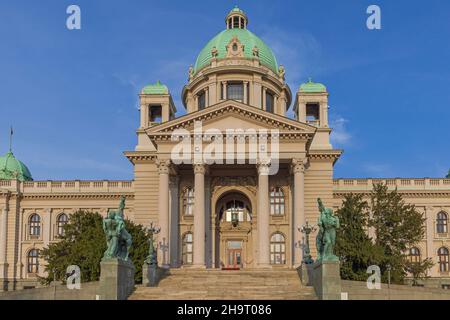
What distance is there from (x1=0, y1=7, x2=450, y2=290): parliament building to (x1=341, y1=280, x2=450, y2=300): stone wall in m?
16.0

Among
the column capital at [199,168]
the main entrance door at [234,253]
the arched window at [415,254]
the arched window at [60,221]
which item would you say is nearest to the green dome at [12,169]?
the arched window at [60,221]

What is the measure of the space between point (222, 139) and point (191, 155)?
9.86 feet

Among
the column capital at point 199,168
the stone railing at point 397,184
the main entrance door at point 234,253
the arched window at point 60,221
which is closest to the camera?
the column capital at point 199,168

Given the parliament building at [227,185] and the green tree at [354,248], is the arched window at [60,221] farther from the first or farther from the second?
the green tree at [354,248]

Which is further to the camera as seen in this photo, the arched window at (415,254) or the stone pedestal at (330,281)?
the arched window at (415,254)

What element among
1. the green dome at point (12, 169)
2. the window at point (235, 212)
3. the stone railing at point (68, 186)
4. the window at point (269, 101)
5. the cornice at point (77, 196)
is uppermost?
the window at point (269, 101)

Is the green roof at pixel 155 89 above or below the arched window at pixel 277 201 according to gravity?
above

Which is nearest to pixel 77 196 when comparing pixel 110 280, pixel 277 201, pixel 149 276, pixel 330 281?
pixel 277 201

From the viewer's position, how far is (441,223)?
69688 mm

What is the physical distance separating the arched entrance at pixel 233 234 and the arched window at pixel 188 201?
242 centimetres

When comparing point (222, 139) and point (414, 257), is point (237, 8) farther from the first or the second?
point (414, 257)

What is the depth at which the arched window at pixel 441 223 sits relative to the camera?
6956 cm
